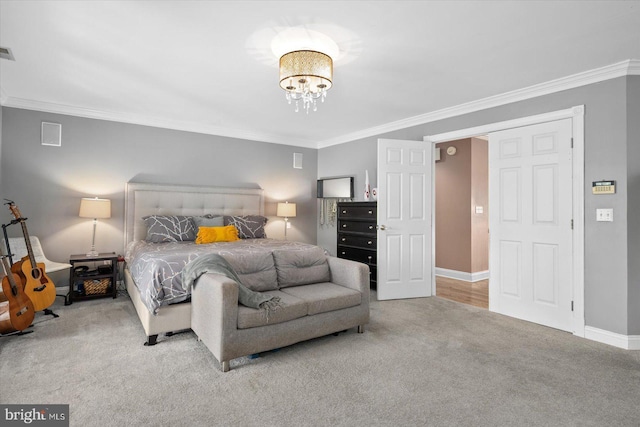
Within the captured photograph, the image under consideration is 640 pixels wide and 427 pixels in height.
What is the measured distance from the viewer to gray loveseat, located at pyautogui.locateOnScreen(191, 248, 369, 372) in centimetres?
252

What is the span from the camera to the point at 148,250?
3805 millimetres

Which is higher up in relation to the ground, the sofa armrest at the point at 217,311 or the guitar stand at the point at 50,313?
the sofa armrest at the point at 217,311

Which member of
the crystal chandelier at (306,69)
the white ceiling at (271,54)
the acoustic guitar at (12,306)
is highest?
the white ceiling at (271,54)

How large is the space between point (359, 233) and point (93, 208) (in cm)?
359

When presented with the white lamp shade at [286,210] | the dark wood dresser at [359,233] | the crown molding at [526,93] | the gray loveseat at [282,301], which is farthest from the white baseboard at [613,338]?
the white lamp shade at [286,210]

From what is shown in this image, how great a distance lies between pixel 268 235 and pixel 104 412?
4199 millimetres

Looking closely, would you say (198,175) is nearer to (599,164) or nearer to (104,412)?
(104,412)

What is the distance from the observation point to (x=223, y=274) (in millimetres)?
2805

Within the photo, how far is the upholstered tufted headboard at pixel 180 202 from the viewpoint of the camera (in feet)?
15.9

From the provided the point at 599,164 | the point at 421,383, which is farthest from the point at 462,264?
the point at 421,383

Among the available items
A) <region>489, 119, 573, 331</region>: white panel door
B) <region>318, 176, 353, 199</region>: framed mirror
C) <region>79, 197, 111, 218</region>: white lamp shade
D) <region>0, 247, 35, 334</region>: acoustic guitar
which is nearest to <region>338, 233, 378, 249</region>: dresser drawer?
<region>318, 176, 353, 199</region>: framed mirror

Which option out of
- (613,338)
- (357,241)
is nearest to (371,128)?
(357,241)

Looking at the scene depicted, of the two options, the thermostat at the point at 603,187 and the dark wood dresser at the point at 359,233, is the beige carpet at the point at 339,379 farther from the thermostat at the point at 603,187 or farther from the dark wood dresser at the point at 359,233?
the dark wood dresser at the point at 359,233

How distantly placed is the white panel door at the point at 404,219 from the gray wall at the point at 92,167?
2.48 meters
